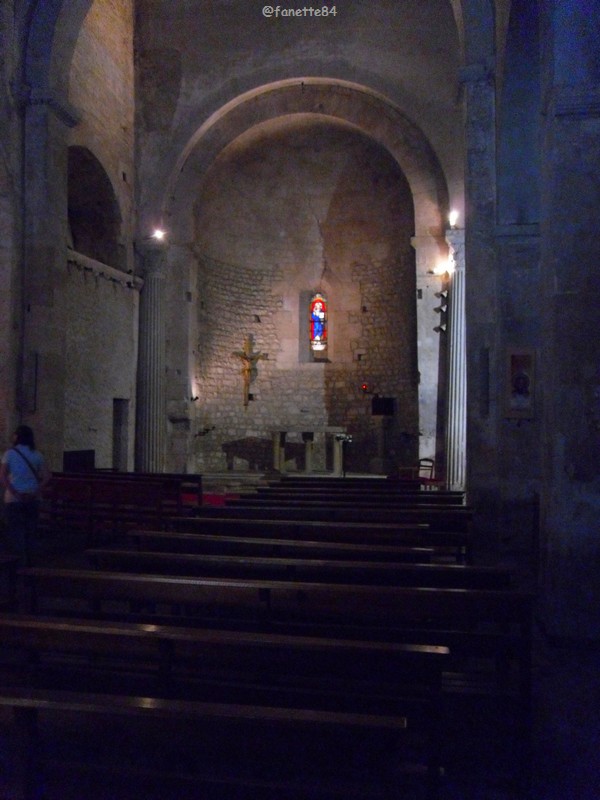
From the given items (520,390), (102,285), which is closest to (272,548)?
(520,390)

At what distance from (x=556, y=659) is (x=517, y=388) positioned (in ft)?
11.8

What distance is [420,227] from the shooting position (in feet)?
53.1

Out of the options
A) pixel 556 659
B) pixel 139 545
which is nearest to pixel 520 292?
pixel 556 659

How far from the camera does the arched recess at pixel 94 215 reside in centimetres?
1526

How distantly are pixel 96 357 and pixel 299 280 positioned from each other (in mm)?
7089

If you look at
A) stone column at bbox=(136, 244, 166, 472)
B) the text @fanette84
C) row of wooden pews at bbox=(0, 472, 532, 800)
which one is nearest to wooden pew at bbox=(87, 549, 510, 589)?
row of wooden pews at bbox=(0, 472, 532, 800)

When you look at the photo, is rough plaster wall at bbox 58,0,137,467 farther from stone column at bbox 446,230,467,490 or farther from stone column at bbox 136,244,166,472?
stone column at bbox 446,230,467,490

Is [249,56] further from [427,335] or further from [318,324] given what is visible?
[427,335]

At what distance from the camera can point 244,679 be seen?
339cm

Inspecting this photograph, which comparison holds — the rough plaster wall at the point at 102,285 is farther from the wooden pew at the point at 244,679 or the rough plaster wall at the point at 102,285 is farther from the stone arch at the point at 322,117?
the wooden pew at the point at 244,679

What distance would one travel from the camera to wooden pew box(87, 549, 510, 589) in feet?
13.3

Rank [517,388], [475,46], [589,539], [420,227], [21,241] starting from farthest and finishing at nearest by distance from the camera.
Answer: [420,227], [21,241], [475,46], [517,388], [589,539]

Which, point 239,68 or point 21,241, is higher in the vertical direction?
point 239,68

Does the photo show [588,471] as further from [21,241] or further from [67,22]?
[67,22]
